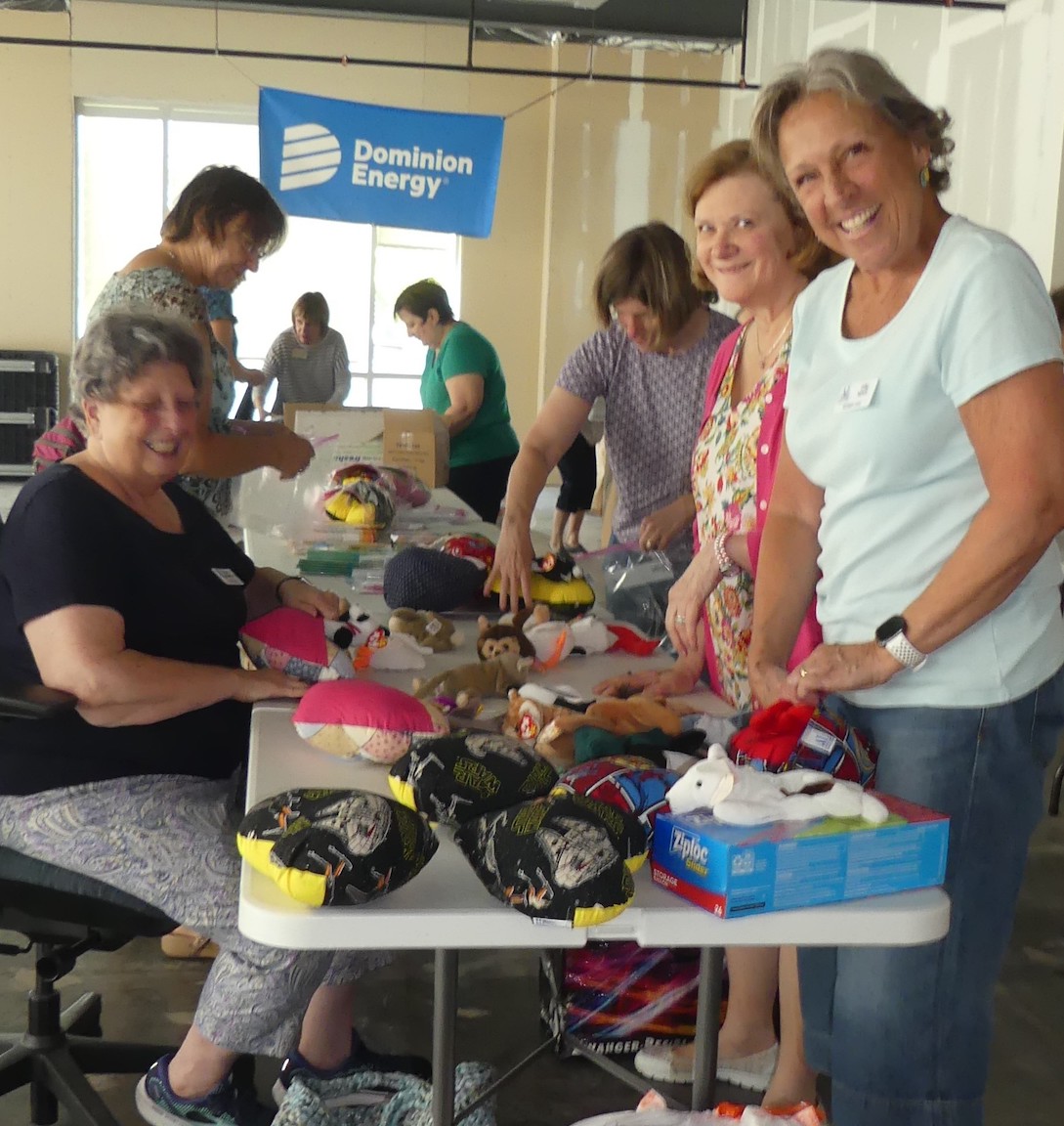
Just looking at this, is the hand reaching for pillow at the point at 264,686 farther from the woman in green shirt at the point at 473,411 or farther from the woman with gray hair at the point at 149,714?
the woman in green shirt at the point at 473,411

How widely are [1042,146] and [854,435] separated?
3.80m

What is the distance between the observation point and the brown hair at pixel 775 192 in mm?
2090

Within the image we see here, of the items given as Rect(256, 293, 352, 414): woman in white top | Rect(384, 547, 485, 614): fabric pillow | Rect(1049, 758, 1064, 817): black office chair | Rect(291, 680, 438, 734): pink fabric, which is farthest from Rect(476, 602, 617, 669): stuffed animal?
Rect(256, 293, 352, 414): woman in white top

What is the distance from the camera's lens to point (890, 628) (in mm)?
1385

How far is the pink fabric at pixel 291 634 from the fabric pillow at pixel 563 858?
0.84 metres

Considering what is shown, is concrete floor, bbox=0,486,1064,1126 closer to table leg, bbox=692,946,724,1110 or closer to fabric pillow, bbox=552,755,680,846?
table leg, bbox=692,946,724,1110

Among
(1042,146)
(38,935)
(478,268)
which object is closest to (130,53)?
(478,268)

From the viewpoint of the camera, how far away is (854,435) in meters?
1.42

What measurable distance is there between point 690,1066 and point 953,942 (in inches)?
43.1

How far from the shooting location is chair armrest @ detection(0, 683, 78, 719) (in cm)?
178

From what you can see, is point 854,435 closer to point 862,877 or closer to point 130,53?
point 862,877

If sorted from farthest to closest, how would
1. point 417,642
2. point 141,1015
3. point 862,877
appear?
point 141,1015, point 417,642, point 862,877

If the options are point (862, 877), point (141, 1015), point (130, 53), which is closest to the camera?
point (862, 877)

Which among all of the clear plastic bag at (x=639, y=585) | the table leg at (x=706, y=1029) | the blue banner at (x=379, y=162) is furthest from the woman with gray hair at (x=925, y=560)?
the blue banner at (x=379, y=162)
